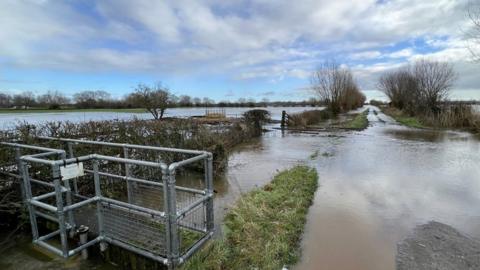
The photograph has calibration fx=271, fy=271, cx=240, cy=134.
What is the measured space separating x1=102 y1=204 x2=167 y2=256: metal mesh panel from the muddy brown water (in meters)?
1.03

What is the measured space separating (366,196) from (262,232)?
3.03 metres

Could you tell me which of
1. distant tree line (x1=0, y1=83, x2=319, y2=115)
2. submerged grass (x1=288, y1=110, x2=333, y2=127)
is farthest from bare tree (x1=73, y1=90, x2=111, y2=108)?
submerged grass (x1=288, y1=110, x2=333, y2=127)

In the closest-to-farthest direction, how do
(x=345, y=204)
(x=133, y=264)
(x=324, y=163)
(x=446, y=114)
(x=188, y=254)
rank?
(x=188, y=254), (x=133, y=264), (x=345, y=204), (x=324, y=163), (x=446, y=114)

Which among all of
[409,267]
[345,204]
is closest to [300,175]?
[345,204]

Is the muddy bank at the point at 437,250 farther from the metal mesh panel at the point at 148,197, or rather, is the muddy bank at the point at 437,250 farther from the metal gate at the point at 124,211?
the metal mesh panel at the point at 148,197

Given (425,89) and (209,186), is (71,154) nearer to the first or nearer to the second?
(209,186)

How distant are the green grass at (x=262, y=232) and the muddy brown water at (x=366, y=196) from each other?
210 millimetres

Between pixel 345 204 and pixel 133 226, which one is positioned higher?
pixel 133 226

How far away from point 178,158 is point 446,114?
23.0m

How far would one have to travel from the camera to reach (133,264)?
335 cm

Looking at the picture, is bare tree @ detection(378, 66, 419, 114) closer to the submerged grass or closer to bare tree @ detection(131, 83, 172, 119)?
the submerged grass

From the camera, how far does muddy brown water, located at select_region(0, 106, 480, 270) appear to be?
3705 mm

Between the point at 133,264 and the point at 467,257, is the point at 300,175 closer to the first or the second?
the point at 467,257

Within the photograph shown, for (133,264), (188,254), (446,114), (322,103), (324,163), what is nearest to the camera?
(188,254)
